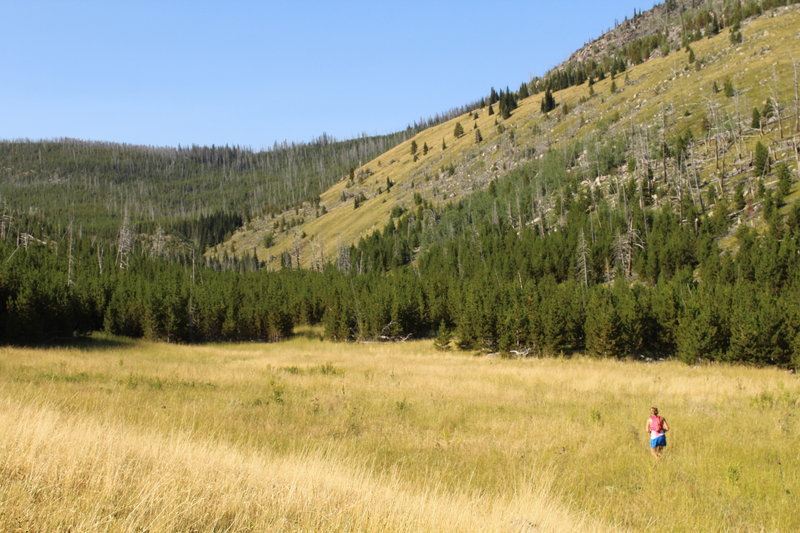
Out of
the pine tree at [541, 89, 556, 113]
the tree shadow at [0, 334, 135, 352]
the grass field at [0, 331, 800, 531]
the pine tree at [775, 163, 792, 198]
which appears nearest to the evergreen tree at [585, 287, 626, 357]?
the grass field at [0, 331, 800, 531]

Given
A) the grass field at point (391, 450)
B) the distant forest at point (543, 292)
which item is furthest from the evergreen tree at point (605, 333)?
the grass field at point (391, 450)

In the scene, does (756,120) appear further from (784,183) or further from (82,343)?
(82,343)

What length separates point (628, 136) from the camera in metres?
109

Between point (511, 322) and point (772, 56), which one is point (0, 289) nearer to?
point (511, 322)

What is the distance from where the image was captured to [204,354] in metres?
45.8

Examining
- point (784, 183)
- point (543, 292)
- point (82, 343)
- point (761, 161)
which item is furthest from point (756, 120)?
point (82, 343)

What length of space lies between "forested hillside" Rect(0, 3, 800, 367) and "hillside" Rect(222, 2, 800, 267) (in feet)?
2.26

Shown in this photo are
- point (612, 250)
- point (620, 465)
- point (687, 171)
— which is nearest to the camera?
point (620, 465)

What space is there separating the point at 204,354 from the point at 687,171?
78483 millimetres

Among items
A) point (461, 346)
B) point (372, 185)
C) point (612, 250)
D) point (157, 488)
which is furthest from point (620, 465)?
point (372, 185)

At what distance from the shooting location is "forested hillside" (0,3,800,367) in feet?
142

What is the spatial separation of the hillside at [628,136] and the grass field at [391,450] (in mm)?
66969

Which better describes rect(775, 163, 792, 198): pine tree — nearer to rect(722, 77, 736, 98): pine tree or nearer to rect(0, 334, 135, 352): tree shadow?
rect(722, 77, 736, 98): pine tree

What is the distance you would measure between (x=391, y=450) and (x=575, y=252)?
222 ft
